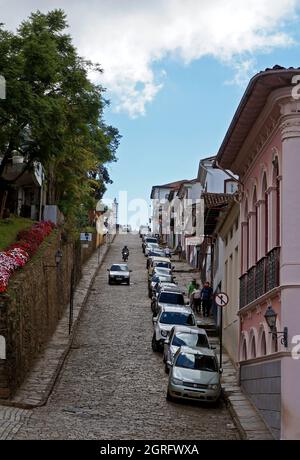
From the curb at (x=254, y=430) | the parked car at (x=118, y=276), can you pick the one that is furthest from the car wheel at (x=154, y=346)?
the parked car at (x=118, y=276)

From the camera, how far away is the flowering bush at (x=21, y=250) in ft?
76.1

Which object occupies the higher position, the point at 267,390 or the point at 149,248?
the point at 149,248

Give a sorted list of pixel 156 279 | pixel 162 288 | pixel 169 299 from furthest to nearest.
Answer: pixel 156 279
pixel 162 288
pixel 169 299

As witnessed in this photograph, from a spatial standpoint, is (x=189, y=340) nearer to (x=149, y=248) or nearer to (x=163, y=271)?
(x=163, y=271)

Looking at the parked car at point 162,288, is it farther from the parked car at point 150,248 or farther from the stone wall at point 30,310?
the parked car at point 150,248

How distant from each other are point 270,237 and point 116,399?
655cm

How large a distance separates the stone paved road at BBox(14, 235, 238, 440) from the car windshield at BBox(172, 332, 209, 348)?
1167mm

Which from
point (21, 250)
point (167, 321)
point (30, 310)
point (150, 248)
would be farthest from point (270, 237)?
point (150, 248)

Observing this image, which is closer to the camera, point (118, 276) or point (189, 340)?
point (189, 340)

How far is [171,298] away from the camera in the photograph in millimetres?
36344

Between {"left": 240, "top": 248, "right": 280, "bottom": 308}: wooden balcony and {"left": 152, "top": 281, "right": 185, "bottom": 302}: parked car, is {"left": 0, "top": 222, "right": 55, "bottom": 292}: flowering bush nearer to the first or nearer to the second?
{"left": 152, "top": 281, "right": 185, "bottom": 302}: parked car

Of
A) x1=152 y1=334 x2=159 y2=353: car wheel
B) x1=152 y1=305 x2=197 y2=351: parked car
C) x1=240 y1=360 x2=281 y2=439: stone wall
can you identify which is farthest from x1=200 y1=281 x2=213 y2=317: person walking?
x1=240 y1=360 x2=281 y2=439: stone wall

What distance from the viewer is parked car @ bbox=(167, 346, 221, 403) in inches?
842
